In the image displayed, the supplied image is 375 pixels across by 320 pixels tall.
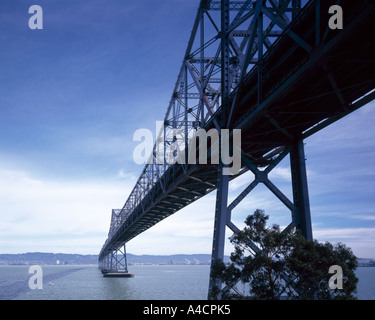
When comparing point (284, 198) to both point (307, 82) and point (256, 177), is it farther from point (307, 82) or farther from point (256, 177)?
point (307, 82)

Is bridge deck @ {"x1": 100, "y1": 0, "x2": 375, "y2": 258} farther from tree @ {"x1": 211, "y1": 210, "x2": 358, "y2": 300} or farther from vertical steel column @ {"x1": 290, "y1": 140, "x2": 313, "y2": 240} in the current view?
tree @ {"x1": 211, "y1": 210, "x2": 358, "y2": 300}

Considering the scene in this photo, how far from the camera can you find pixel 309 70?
11609 mm

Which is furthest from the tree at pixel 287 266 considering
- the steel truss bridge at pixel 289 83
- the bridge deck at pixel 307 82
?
the bridge deck at pixel 307 82

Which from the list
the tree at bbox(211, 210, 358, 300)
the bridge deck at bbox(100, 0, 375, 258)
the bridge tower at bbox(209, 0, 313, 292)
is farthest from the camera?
the bridge tower at bbox(209, 0, 313, 292)

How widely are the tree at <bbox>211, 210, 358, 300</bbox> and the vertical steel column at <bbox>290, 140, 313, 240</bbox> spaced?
4.34 metres

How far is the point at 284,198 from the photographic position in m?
18.5

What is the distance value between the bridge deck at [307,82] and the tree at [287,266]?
5.04m

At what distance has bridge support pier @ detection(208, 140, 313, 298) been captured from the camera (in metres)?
17.3

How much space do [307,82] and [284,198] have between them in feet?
22.6

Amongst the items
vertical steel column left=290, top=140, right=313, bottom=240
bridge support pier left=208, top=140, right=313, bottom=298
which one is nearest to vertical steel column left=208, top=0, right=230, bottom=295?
bridge support pier left=208, top=140, right=313, bottom=298

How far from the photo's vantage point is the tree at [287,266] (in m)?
12.3
